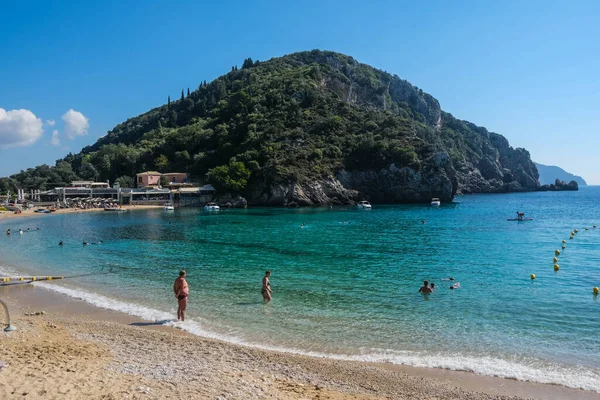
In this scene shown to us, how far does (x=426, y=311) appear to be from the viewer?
15.7 metres

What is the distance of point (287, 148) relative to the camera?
89.3 metres

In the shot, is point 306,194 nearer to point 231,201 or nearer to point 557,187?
point 231,201

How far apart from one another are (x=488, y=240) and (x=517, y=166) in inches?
6745

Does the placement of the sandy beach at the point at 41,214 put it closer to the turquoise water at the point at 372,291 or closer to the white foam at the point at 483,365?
the turquoise water at the point at 372,291

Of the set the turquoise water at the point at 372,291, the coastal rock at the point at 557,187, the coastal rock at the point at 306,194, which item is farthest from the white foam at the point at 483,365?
the coastal rock at the point at 557,187

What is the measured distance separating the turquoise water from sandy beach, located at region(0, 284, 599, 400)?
876mm

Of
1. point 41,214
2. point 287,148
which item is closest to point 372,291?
point 41,214

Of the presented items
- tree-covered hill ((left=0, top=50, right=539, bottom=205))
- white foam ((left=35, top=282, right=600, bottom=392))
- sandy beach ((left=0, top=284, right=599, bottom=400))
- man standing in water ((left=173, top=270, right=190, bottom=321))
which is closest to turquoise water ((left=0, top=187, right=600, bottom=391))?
white foam ((left=35, top=282, right=600, bottom=392))

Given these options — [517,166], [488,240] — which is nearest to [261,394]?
[488,240]

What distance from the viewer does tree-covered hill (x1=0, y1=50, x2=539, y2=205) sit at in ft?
280

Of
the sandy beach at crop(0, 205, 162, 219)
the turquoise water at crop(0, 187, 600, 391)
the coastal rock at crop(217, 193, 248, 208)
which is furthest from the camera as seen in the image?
the coastal rock at crop(217, 193, 248, 208)

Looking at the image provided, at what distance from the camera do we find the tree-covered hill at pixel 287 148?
85438mm

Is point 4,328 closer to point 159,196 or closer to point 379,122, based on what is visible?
point 159,196

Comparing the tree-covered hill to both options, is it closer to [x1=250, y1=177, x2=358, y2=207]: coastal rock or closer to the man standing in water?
[x1=250, y1=177, x2=358, y2=207]: coastal rock
